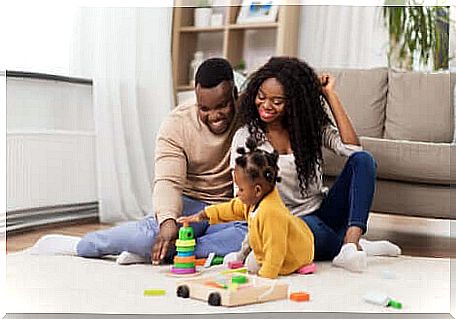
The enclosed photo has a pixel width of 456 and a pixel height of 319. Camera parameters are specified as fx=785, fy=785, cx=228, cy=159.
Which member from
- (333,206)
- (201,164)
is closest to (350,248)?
(333,206)

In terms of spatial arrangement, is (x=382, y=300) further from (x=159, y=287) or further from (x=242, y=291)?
(x=159, y=287)

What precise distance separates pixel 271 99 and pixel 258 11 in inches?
62.0

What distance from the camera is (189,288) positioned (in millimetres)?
1403

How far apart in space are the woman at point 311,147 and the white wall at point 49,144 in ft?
3.19

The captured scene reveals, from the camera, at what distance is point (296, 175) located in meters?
1.72

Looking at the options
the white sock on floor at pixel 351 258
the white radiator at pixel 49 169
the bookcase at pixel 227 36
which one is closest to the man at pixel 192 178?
the white sock on floor at pixel 351 258

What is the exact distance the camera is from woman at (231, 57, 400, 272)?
5.47 ft

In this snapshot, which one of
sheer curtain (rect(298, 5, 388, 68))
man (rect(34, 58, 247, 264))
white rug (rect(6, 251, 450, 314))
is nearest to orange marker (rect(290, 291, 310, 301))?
white rug (rect(6, 251, 450, 314))

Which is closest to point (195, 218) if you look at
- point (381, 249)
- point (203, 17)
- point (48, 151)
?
point (381, 249)

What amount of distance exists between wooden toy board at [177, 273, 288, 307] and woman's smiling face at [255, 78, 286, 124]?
390mm

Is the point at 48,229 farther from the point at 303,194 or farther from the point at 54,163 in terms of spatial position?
the point at 303,194

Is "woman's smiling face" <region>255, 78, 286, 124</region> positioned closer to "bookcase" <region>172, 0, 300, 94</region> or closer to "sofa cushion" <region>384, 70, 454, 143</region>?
"sofa cushion" <region>384, 70, 454, 143</region>

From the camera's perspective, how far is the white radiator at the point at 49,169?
2395 millimetres

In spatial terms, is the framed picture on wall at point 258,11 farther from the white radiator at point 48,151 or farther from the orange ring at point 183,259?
the orange ring at point 183,259
